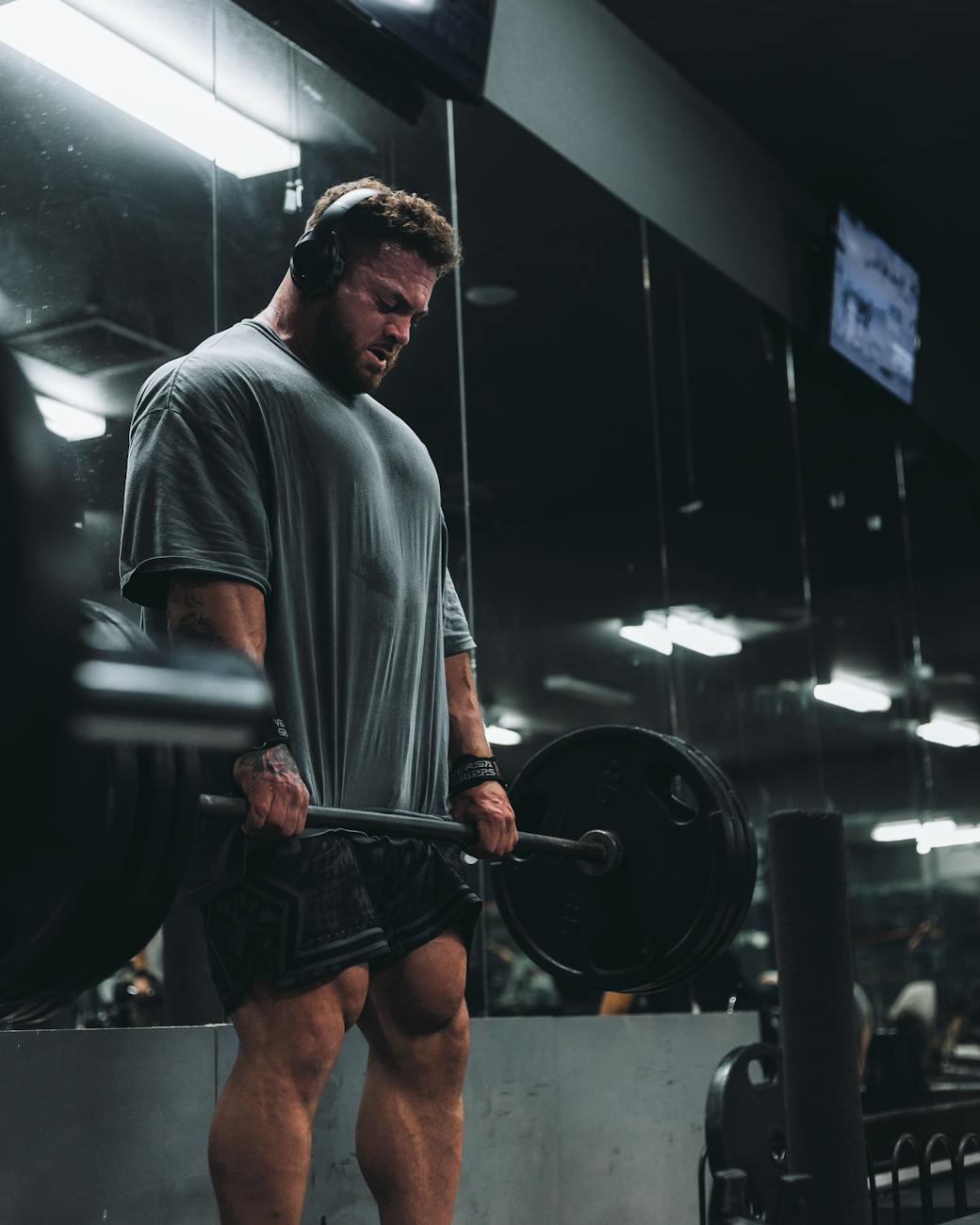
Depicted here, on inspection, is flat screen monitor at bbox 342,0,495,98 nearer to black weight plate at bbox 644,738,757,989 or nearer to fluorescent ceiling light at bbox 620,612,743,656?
fluorescent ceiling light at bbox 620,612,743,656

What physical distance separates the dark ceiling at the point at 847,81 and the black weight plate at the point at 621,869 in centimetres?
272

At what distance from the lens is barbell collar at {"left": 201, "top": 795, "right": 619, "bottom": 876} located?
1.47 metres

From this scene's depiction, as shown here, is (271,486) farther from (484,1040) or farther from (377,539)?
(484,1040)

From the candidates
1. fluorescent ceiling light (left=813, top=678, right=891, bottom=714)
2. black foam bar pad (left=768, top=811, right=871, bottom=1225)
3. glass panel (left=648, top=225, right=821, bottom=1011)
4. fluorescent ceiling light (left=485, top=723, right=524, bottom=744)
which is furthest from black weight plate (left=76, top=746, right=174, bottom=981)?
fluorescent ceiling light (left=813, top=678, right=891, bottom=714)

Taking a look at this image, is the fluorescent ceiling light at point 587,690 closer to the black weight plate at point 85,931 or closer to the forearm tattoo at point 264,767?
the forearm tattoo at point 264,767

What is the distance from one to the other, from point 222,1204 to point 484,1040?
1366 mm

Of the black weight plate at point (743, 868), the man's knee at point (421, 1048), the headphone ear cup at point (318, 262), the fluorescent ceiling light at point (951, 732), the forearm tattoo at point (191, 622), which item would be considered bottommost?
the man's knee at point (421, 1048)

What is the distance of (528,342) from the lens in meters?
4.13

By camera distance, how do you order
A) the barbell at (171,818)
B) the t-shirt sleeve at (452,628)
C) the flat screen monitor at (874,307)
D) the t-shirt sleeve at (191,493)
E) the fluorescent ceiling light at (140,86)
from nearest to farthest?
the barbell at (171,818)
the t-shirt sleeve at (191,493)
the t-shirt sleeve at (452,628)
the fluorescent ceiling light at (140,86)
the flat screen monitor at (874,307)

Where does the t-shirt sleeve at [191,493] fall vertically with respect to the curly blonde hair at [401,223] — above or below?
below

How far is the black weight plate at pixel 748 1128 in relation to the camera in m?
2.36

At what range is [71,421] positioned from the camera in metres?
2.23

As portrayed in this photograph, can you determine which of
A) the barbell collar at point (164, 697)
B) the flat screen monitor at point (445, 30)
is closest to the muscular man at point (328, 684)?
the barbell collar at point (164, 697)

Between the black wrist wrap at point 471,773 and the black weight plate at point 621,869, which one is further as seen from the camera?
the black weight plate at point 621,869
